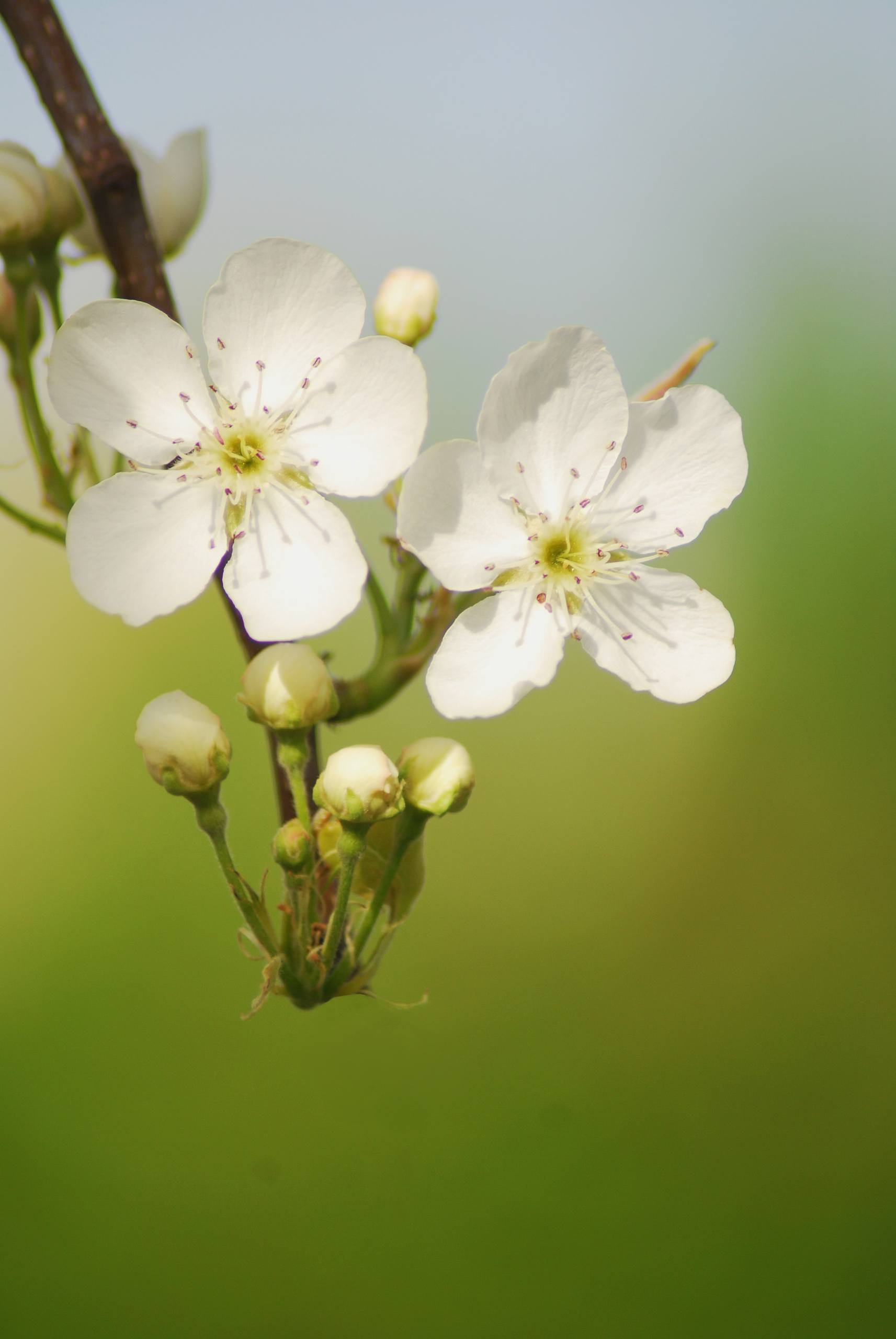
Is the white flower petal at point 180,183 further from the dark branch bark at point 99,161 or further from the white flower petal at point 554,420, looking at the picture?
the white flower petal at point 554,420

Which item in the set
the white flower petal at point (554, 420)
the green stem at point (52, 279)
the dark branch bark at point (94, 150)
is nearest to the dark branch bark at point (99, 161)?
the dark branch bark at point (94, 150)

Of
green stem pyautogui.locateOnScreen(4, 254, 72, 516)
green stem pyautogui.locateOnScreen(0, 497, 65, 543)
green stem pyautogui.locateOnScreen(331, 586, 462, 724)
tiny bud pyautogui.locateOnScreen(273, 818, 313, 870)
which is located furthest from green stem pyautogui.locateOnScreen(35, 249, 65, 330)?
tiny bud pyautogui.locateOnScreen(273, 818, 313, 870)

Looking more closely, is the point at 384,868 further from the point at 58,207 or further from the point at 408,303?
the point at 58,207

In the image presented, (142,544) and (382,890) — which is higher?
(142,544)

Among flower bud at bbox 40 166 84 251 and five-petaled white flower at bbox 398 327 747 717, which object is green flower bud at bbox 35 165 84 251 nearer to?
flower bud at bbox 40 166 84 251

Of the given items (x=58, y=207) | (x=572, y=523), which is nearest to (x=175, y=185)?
(x=58, y=207)
